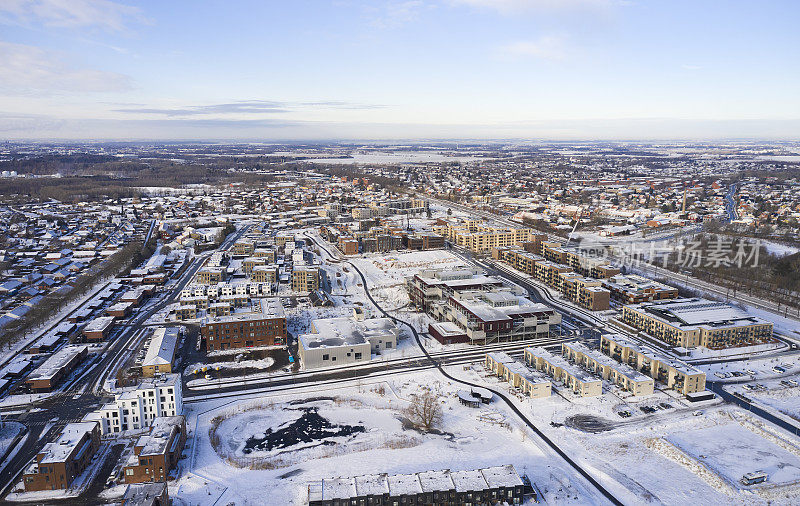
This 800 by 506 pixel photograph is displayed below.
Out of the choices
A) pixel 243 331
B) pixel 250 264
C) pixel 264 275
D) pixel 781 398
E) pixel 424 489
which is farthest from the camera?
pixel 250 264

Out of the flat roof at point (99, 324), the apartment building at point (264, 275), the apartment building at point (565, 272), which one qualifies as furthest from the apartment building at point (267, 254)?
the apartment building at point (565, 272)

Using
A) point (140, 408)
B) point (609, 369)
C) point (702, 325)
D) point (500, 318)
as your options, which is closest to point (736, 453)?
point (609, 369)

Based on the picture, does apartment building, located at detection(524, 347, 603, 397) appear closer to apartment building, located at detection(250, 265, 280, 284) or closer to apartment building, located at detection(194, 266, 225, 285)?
apartment building, located at detection(250, 265, 280, 284)

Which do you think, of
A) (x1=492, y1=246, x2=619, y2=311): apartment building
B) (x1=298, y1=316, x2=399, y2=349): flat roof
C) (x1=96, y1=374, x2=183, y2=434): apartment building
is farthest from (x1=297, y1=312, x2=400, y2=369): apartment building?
(x1=492, y1=246, x2=619, y2=311): apartment building

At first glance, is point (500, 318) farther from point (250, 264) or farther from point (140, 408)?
point (250, 264)

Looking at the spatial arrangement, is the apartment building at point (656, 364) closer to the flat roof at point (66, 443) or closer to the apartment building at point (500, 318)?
the apartment building at point (500, 318)

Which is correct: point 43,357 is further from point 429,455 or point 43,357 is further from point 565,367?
point 565,367
